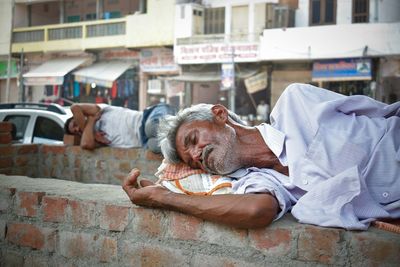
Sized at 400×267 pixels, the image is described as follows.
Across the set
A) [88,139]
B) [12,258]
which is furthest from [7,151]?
[12,258]

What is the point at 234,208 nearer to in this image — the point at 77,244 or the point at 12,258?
the point at 77,244

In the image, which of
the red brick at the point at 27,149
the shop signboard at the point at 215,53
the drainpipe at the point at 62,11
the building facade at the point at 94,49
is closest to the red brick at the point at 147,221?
the red brick at the point at 27,149

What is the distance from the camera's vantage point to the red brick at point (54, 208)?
7.34ft

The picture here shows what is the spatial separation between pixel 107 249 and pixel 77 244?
185 millimetres

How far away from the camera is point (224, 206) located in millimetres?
1757

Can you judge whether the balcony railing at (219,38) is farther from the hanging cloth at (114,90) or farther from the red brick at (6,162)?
the red brick at (6,162)

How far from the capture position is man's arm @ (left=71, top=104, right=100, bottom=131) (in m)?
5.51

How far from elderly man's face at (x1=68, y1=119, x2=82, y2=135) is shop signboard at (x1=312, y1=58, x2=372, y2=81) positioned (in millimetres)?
12881

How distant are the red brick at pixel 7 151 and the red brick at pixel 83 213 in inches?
105

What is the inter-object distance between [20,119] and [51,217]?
524 cm

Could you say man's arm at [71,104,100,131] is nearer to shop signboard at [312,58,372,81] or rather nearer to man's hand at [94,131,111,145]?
man's hand at [94,131,111,145]

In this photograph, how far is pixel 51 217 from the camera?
89.5 inches

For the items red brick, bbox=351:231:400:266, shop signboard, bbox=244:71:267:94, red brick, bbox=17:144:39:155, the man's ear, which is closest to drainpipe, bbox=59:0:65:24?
shop signboard, bbox=244:71:267:94

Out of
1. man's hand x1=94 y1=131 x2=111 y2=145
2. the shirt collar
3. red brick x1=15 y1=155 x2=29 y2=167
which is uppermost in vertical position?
the shirt collar
